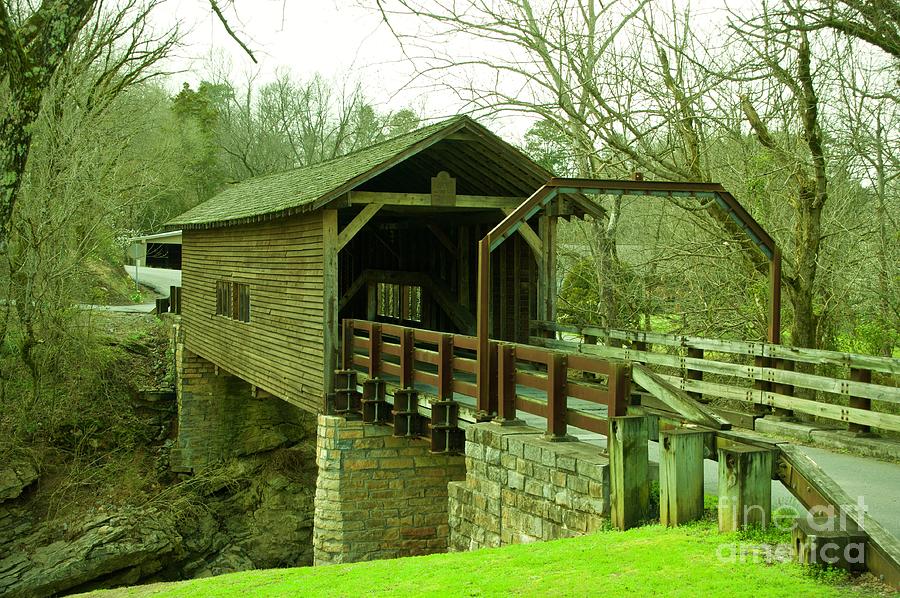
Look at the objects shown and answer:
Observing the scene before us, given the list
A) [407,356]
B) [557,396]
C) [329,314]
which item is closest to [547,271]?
[407,356]

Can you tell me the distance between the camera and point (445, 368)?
32.2ft

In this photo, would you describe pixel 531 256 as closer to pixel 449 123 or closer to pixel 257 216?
pixel 449 123

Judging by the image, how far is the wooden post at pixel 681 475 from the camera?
6.16 meters

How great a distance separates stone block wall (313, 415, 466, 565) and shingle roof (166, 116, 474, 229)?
3154 mm

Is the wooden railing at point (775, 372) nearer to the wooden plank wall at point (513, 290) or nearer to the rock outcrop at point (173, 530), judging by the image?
the wooden plank wall at point (513, 290)

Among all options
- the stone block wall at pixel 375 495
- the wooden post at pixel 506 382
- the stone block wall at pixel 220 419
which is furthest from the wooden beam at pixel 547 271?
the stone block wall at pixel 220 419

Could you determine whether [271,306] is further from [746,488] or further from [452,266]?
[746,488]

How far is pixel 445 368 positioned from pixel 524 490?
7.43 ft

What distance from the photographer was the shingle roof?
1136cm

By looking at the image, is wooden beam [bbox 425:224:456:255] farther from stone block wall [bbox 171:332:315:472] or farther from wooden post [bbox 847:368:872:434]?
wooden post [bbox 847:368:872:434]

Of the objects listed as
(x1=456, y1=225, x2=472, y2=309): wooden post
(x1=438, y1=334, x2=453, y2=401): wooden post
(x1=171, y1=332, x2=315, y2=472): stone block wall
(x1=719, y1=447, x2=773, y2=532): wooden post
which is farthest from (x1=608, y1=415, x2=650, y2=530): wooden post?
(x1=171, y1=332, x2=315, y2=472): stone block wall

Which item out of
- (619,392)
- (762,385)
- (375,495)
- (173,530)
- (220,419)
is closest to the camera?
(619,392)

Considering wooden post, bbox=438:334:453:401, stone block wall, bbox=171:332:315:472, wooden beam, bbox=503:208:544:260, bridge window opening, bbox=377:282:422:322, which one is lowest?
stone block wall, bbox=171:332:315:472

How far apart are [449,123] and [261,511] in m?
11.2
